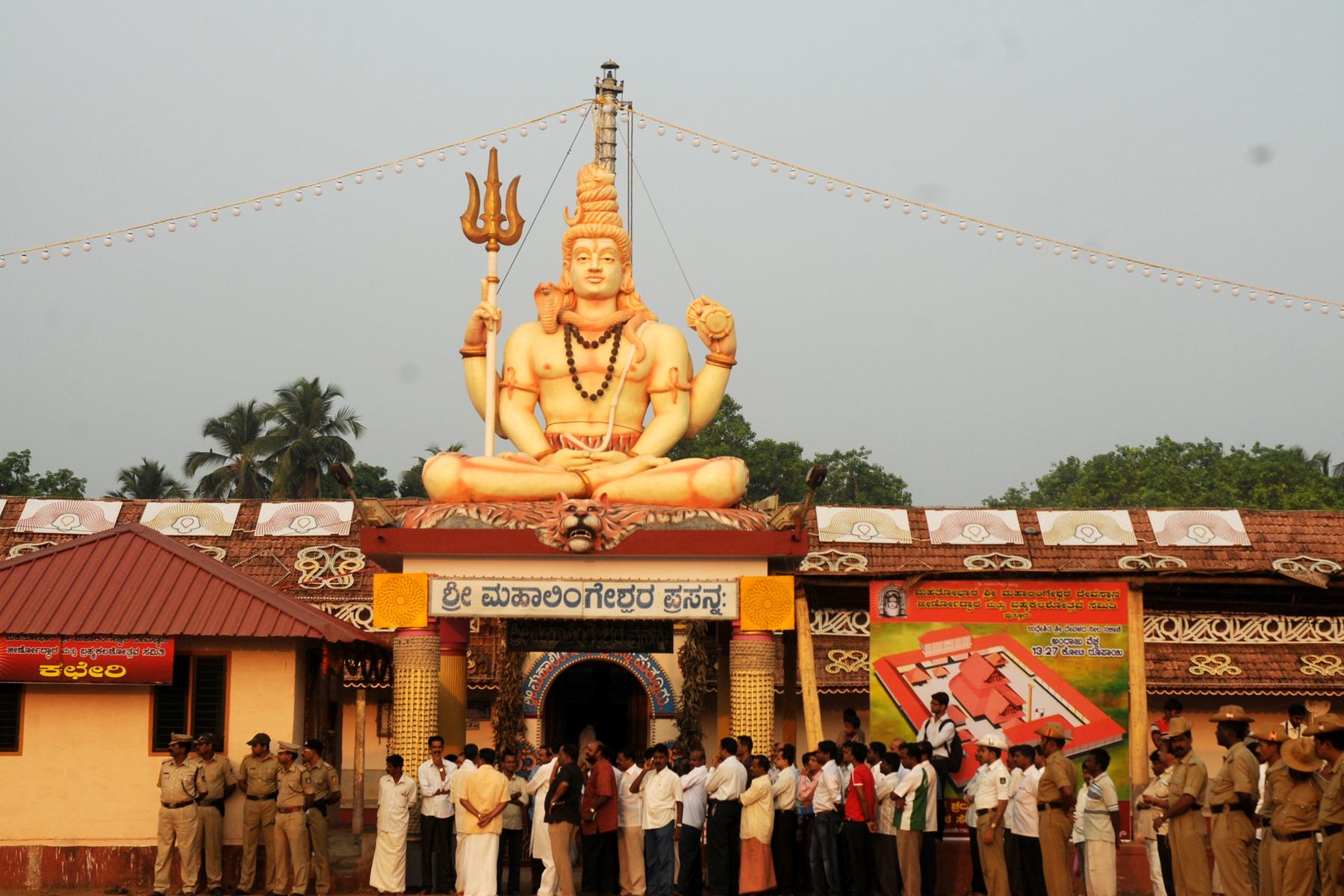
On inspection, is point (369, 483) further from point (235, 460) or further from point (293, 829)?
point (293, 829)

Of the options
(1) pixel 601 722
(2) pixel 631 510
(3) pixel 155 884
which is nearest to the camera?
(3) pixel 155 884

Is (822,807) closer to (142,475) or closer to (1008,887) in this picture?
(1008,887)

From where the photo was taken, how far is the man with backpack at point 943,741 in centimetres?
1611

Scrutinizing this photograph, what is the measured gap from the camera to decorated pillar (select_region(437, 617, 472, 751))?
701 inches

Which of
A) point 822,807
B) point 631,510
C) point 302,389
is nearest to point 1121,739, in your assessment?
point 822,807

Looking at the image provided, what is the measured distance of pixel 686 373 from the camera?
19688mm

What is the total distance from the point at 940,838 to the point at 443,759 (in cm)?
469

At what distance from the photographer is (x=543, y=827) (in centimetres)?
1623

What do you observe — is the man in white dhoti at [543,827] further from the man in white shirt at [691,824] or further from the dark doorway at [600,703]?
the dark doorway at [600,703]

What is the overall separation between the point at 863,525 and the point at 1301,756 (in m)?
13.0

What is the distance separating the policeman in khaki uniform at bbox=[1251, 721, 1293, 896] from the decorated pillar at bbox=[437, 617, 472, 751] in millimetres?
8196

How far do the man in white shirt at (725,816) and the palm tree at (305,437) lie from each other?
29.1 metres

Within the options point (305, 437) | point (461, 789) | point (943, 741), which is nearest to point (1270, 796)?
point (943, 741)

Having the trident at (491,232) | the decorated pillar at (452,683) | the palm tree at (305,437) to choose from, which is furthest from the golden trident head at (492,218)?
the palm tree at (305,437)
